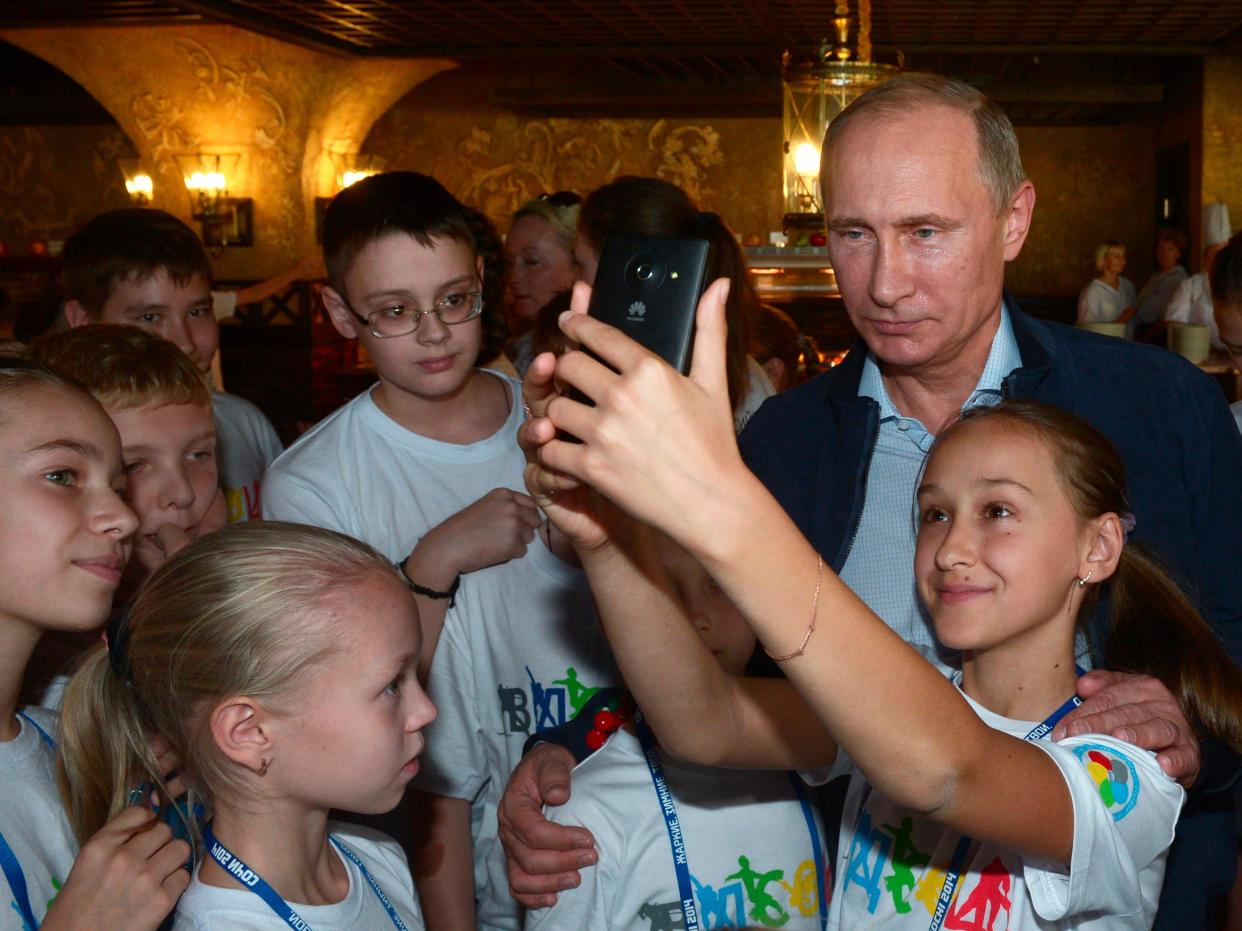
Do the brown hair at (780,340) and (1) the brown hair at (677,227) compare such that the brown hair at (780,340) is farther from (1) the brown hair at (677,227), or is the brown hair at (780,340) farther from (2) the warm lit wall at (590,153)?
(2) the warm lit wall at (590,153)

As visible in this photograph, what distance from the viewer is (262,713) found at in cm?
148

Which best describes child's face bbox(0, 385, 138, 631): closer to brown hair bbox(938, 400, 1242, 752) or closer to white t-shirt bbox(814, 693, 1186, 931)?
white t-shirt bbox(814, 693, 1186, 931)

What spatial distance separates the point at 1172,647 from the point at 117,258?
2.40 m

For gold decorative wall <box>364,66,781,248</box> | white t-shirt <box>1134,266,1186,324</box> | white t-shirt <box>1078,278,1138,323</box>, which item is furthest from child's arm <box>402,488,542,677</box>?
gold decorative wall <box>364,66,781,248</box>

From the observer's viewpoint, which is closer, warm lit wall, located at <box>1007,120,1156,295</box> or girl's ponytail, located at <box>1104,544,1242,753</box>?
girl's ponytail, located at <box>1104,544,1242,753</box>

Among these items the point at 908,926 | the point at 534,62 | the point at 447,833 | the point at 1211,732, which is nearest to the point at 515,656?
the point at 447,833

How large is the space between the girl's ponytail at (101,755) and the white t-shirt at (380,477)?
0.60m

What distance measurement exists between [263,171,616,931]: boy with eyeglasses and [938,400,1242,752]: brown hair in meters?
0.78

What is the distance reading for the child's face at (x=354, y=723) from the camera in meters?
1.48

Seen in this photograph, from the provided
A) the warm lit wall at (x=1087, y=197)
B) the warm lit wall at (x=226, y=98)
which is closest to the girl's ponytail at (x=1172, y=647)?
the warm lit wall at (x=226, y=98)

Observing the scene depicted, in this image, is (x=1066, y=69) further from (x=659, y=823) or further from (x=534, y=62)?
(x=659, y=823)

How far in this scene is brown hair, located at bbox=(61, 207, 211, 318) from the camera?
115 inches

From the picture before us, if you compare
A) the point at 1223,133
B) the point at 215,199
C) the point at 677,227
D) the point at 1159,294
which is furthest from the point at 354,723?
the point at 1223,133

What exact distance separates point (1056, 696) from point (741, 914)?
520mm
